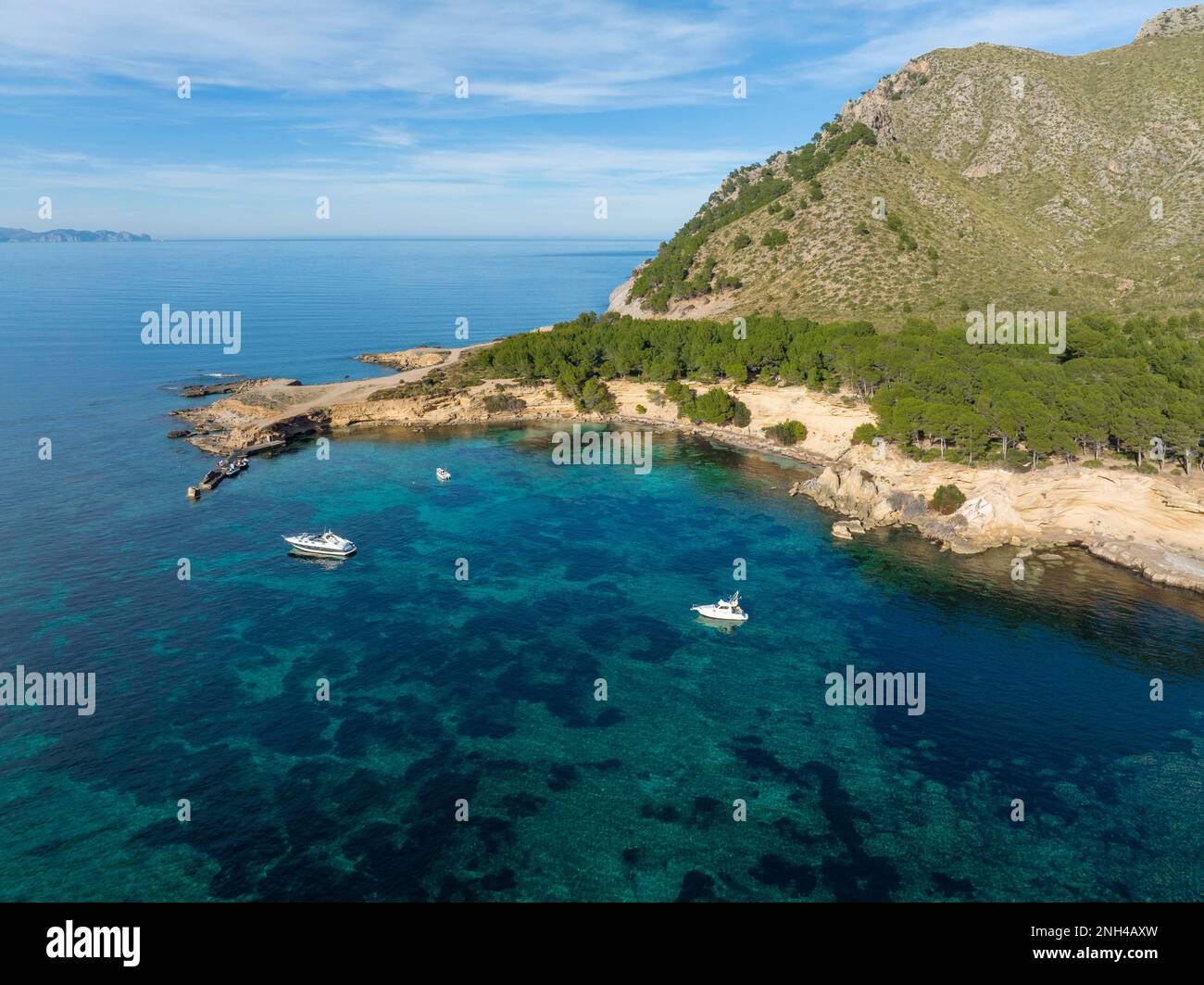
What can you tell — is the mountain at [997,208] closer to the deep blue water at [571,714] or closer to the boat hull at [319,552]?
the deep blue water at [571,714]

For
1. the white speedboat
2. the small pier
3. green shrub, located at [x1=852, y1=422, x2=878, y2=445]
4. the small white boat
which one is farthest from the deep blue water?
green shrub, located at [x1=852, y1=422, x2=878, y2=445]

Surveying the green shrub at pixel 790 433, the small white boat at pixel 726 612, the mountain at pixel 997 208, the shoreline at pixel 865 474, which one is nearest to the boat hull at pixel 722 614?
the small white boat at pixel 726 612

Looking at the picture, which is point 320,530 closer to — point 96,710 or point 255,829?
point 96,710

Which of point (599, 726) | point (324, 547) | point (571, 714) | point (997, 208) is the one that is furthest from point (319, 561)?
point (997, 208)

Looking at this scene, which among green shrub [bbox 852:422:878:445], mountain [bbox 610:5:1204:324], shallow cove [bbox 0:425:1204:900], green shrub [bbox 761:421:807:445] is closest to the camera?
shallow cove [bbox 0:425:1204:900]

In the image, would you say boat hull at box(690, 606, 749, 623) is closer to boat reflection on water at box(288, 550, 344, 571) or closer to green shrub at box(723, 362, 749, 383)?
boat reflection on water at box(288, 550, 344, 571)
